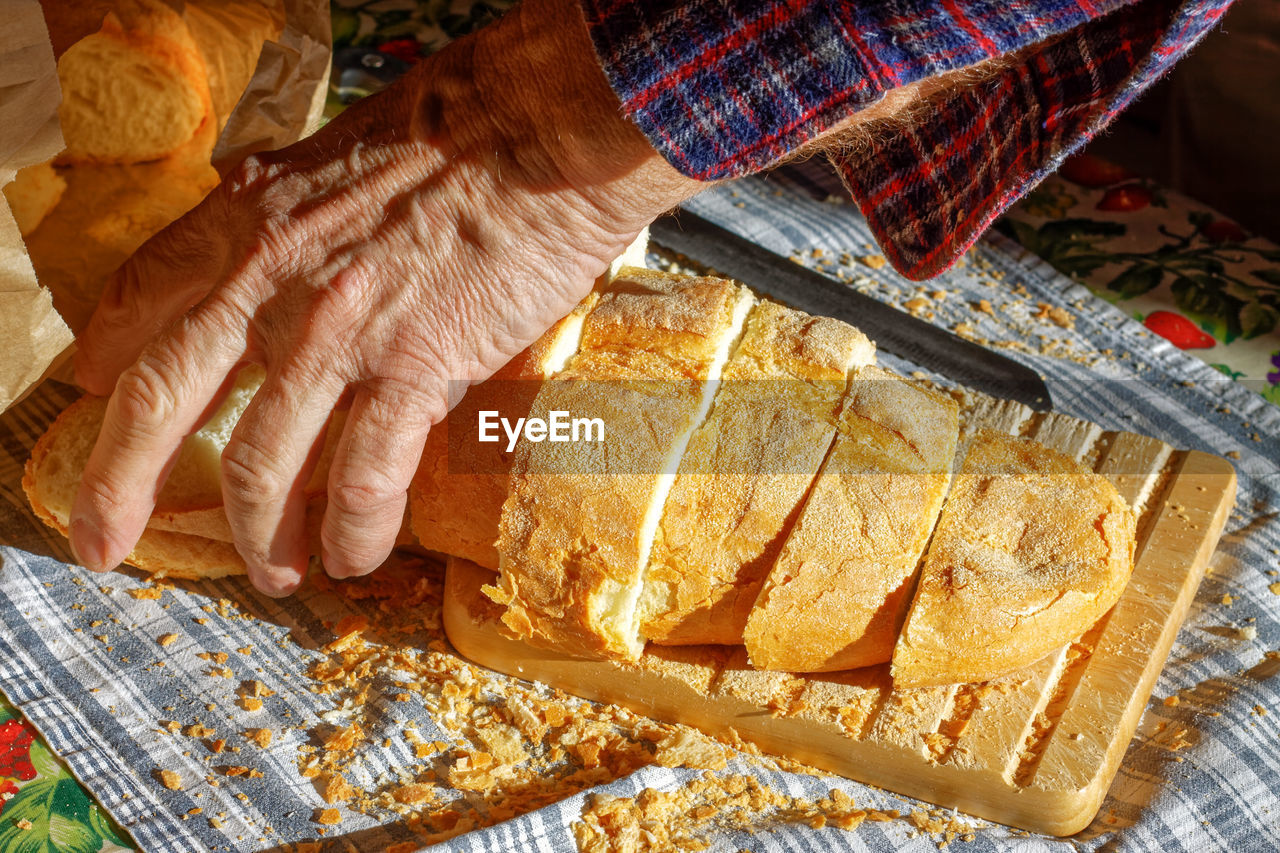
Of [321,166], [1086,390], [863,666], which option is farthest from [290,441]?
[1086,390]

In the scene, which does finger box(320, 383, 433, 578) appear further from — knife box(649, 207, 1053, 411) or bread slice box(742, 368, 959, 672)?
knife box(649, 207, 1053, 411)

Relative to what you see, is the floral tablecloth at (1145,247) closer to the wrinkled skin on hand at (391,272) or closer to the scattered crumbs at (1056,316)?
the scattered crumbs at (1056,316)

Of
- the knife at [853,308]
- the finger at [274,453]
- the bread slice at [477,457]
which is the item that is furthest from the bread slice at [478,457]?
the knife at [853,308]

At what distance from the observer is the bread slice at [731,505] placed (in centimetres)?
180

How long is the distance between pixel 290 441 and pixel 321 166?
475mm

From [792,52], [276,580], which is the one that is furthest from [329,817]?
[792,52]

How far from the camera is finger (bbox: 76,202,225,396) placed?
1.91 metres

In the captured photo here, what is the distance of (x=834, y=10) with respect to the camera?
1465 mm

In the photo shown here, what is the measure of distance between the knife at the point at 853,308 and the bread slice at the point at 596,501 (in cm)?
89

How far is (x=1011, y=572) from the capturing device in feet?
5.85

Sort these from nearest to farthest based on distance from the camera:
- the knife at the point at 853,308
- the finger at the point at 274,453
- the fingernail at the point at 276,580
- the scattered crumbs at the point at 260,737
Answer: the finger at the point at 274,453, the scattered crumbs at the point at 260,737, the fingernail at the point at 276,580, the knife at the point at 853,308

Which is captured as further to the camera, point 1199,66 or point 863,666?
point 1199,66

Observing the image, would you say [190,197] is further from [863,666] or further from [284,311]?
[863,666]

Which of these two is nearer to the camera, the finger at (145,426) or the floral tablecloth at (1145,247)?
the finger at (145,426)
